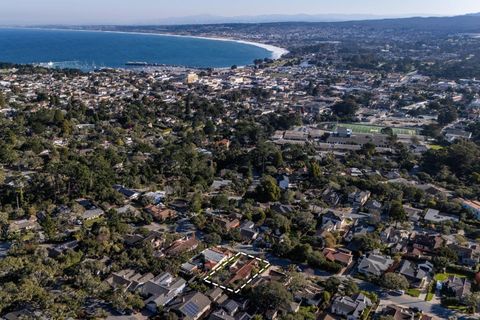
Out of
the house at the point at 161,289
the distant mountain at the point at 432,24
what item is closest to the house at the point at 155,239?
the house at the point at 161,289

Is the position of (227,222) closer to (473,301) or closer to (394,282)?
(394,282)

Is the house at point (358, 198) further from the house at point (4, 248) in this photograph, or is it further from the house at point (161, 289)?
the house at point (4, 248)

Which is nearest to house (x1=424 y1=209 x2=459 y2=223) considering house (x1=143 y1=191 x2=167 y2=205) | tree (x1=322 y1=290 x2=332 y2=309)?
tree (x1=322 y1=290 x2=332 y2=309)

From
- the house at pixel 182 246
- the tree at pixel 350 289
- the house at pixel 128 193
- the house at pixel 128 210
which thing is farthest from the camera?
the house at pixel 128 193

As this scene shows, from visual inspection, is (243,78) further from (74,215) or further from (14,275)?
(14,275)

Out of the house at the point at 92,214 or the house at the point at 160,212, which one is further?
the house at the point at 160,212

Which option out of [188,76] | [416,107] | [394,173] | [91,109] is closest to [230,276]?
[394,173]

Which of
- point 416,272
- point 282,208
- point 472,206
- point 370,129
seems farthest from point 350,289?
point 370,129
